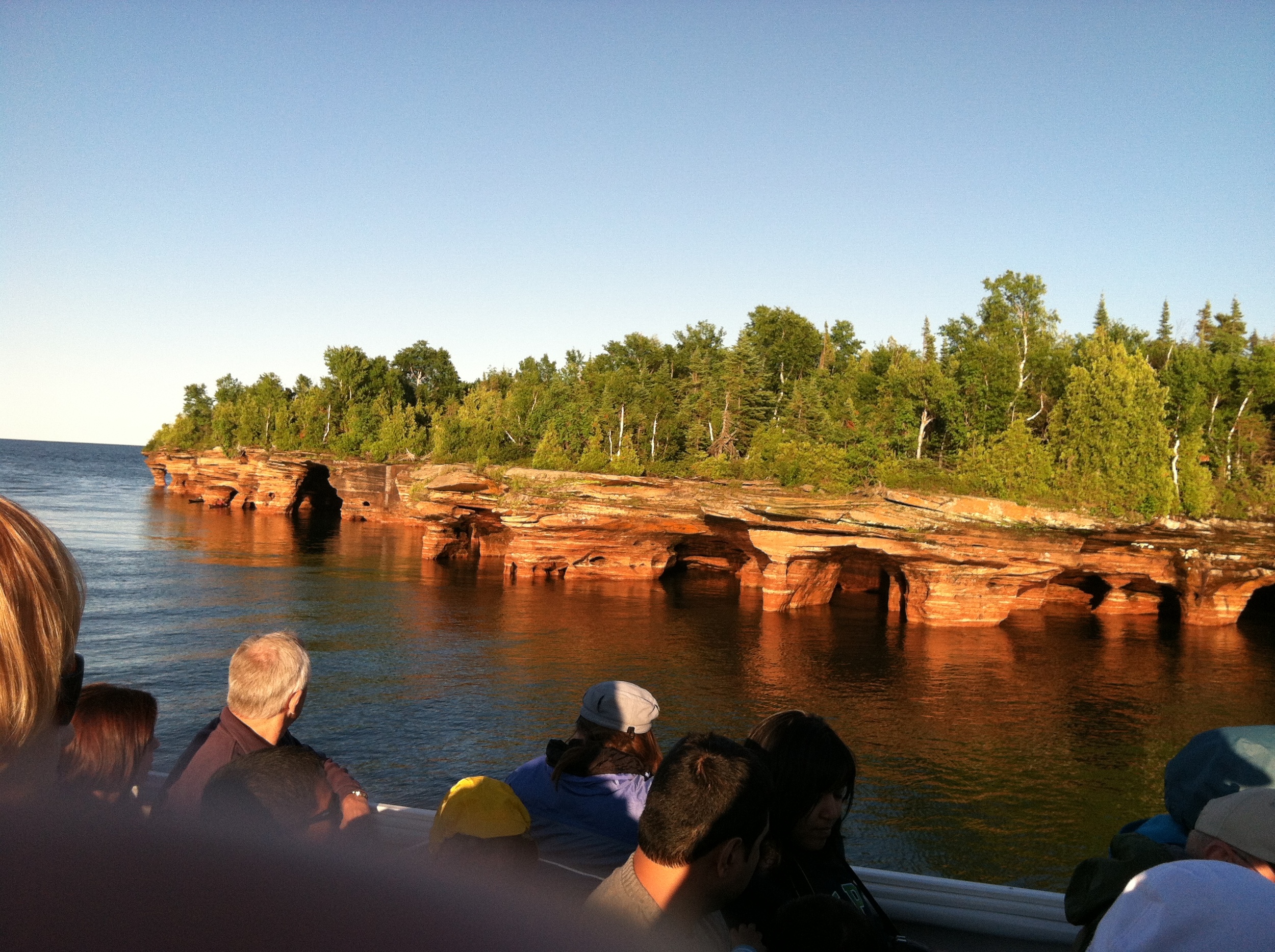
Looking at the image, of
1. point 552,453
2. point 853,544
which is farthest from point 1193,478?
point 552,453

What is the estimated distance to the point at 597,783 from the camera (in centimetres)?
332

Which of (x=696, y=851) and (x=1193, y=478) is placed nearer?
(x=696, y=851)

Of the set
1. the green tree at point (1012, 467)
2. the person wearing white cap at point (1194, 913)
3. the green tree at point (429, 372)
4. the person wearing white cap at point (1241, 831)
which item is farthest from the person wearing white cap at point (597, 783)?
the green tree at point (429, 372)

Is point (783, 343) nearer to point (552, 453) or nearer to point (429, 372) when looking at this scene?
point (552, 453)

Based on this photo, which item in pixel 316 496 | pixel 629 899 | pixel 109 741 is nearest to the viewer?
pixel 629 899

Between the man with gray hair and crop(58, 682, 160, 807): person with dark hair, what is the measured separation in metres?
0.15

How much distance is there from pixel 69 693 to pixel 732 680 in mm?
19365

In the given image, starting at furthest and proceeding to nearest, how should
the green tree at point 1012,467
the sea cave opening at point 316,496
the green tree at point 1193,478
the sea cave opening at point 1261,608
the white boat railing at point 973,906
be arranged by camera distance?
the sea cave opening at point 316,496, the sea cave opening at point 1261,608, the green tree at point 1012,467, the green tree at point 1193,478, the white boat railing at point 973,906

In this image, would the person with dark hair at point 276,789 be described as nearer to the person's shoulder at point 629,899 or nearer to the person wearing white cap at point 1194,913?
the person's shoulder at point 629,899

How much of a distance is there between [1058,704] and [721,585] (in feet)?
58.9

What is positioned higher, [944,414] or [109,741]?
[944,414]

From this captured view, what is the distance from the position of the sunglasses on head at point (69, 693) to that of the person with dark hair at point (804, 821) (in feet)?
6.03

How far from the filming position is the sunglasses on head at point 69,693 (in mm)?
1305

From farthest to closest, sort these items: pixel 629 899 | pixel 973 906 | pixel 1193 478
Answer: pixel 1193 478, pixel 973 906, pixel 629 899
